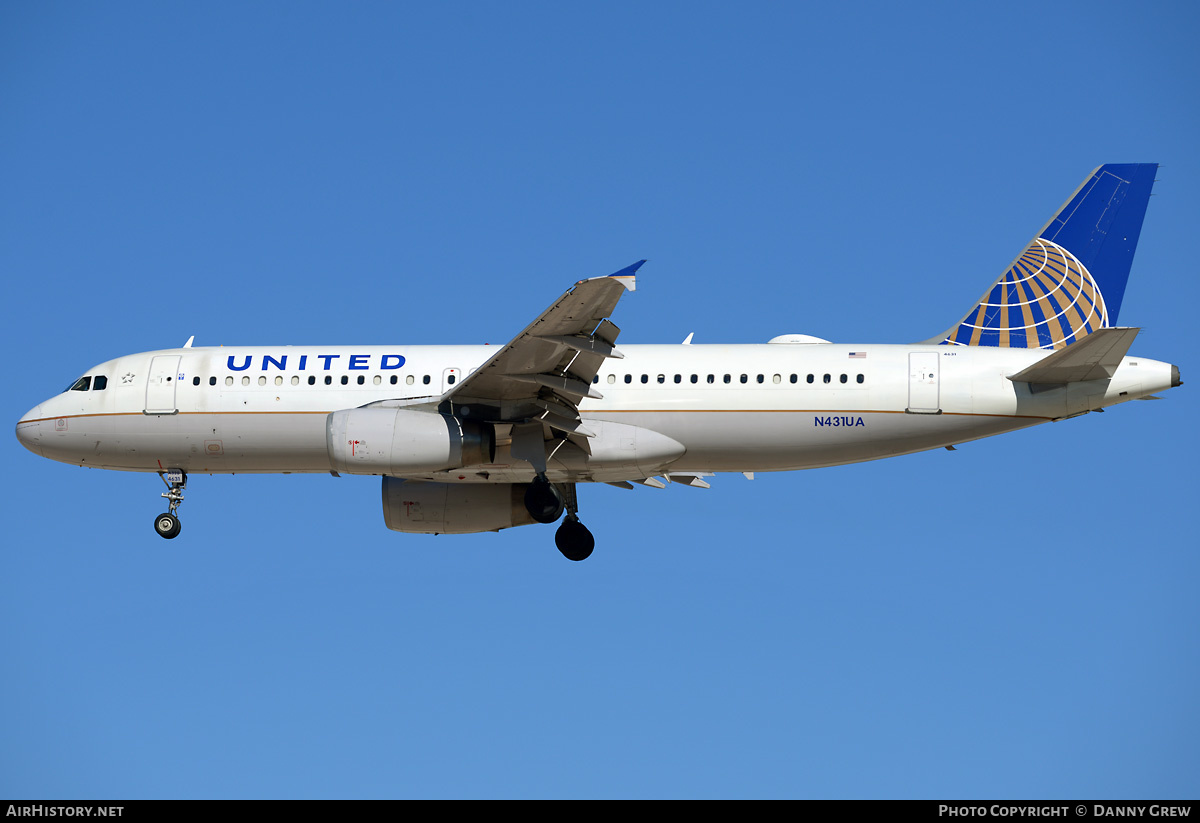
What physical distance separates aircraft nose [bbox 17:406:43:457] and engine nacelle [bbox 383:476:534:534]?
7485 millimetres

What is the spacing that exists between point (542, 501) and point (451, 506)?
3462 mm

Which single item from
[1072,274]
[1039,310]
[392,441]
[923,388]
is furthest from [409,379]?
[1072,274]

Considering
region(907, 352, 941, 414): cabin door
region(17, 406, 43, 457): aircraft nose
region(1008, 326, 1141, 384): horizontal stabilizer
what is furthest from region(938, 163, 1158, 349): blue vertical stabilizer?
region(17, 406, 43, 457): aircraft nose

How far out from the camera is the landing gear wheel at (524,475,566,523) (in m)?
26.7

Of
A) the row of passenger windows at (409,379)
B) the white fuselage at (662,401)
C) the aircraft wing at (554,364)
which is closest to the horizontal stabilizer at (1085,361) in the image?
the white fuselage at (662,401)

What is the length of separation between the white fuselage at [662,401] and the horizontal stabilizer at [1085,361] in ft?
0.68

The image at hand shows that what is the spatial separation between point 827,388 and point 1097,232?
7.45m

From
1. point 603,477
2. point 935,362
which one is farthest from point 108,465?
point 935,362

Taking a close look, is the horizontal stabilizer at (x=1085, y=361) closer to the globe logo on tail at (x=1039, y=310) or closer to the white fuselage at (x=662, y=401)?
the white fuselage at (x=662, y=401)

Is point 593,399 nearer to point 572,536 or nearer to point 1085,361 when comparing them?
point 572,536

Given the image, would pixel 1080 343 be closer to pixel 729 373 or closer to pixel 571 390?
pixel 729 373

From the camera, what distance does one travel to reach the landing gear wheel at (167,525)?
94.5 ft

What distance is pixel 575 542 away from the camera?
29.3 metres

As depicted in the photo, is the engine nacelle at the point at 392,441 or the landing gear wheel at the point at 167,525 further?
the landing gear wheel at the point at 167,525
